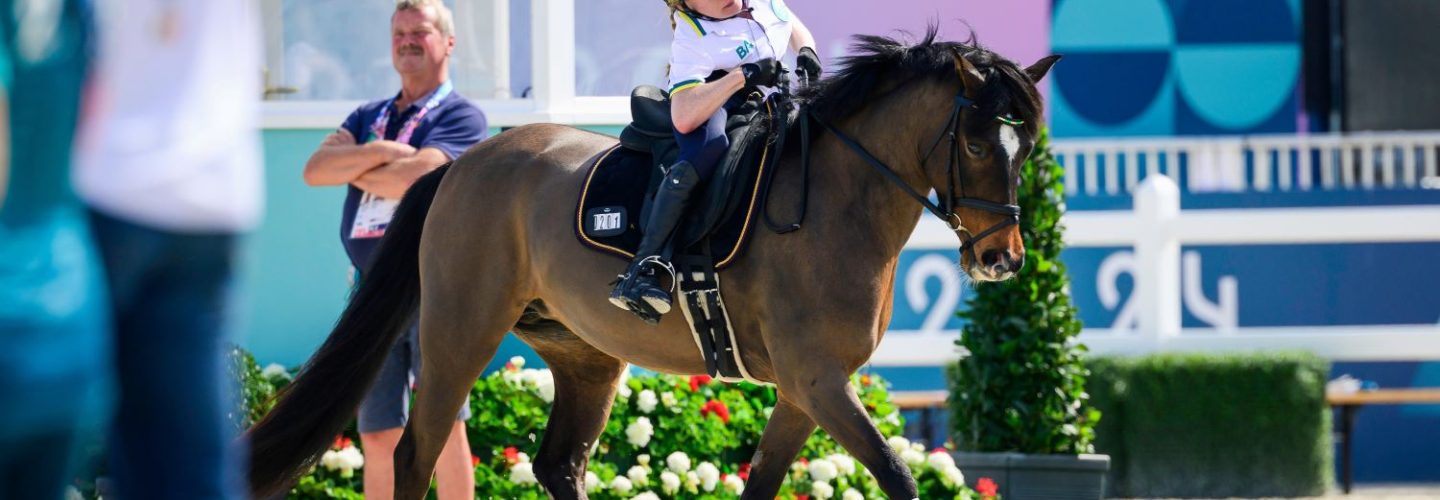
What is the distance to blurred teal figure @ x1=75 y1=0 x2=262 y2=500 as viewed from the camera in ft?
7.08

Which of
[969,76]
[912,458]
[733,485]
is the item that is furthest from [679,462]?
[969,76]

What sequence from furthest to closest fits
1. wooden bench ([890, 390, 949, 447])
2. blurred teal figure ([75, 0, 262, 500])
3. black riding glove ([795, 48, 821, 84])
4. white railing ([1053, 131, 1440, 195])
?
white railing ([1053, 131, 1440, 195]), wooden bench ([890, 390, 949, 447]), black riding glove ([795, 48, 821, 84]), blurred teal figure ([75, 0, 262, 500])

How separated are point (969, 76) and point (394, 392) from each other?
2.56m

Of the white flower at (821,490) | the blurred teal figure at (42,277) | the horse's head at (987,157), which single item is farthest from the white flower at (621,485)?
the blurred teal figure at (42,277)

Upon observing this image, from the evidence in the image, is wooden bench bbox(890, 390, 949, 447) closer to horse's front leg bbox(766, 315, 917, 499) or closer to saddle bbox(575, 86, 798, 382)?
saddle bbox(575, 86, 798, 382)

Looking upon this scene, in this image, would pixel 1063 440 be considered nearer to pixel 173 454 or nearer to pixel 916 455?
pixel 916 455

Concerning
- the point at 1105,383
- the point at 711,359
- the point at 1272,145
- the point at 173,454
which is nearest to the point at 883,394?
the point at 711,359

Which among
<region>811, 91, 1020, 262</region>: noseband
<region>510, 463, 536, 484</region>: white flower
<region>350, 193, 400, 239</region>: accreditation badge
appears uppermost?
<region>811, 91, 1020, 262</region>: noseband

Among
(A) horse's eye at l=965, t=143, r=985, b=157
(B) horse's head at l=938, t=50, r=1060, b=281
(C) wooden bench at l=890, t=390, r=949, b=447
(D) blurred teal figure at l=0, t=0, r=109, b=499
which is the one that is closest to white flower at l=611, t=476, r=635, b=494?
(B) horse's head at l=938, t=50, r=1060, b=281

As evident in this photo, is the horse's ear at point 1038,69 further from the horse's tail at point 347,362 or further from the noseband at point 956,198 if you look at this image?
the horse's tail at point 347,362

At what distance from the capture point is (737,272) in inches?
216

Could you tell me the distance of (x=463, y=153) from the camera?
6.40 m

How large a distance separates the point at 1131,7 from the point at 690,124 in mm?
10072

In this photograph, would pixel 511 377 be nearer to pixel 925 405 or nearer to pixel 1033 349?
pixel 1033 349
